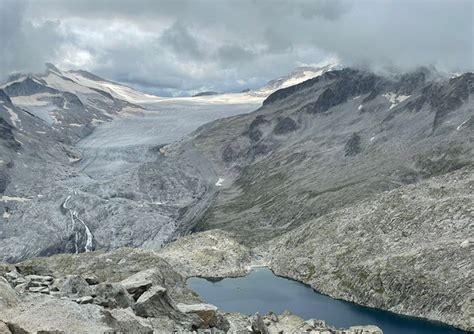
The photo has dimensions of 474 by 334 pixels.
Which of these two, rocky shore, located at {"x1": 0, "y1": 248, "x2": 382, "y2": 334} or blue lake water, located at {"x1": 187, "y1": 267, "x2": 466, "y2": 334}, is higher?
rocky shore, located at {"x1": 0, "y1": 248, "x2": 382, "y2": 334}

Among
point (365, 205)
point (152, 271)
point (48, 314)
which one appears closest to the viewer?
point (48, 314)

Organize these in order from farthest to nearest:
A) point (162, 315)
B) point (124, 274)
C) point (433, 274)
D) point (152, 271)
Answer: point (124, 274)
point (433, 274)
point (152, 271)
point (162, 315)

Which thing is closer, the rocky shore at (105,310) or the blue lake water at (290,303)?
the rocky shore at (105,310)

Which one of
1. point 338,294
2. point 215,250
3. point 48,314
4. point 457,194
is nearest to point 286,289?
point 338,294

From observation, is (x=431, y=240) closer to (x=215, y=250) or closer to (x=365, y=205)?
(x=365, y=205)

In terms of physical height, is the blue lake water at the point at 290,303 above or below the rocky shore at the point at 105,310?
below

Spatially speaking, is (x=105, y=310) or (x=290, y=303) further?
(x=290, y=303)

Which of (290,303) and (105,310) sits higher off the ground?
(105,310)

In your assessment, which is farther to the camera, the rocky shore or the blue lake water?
the blue lake water
